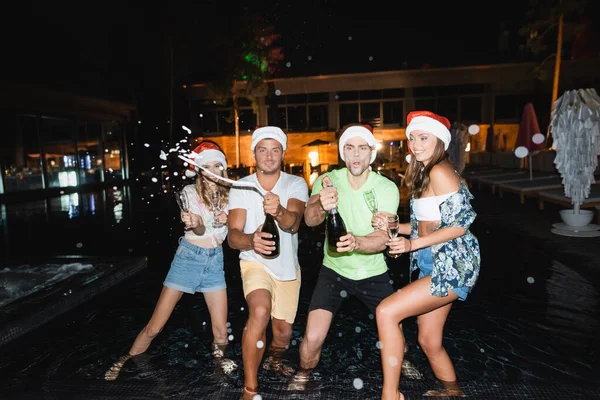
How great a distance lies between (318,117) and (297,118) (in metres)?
1.76

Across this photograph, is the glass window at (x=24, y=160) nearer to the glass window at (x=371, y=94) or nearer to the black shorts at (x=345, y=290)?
the black shorts at (x=345, y=290)

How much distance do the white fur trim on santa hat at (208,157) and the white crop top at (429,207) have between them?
6.08 feet

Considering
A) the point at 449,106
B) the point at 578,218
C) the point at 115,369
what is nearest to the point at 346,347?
the point at 115,369

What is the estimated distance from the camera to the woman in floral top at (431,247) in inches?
115

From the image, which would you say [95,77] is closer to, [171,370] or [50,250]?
[50,250]

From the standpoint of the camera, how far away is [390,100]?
114 feet

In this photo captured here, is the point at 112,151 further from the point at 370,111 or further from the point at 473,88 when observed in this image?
the point at 473,88

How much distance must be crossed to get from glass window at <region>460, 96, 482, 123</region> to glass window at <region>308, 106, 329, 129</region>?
10.6 meters

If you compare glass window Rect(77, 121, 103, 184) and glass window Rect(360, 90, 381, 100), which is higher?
glass window Rect(360, 90, 381, 100)

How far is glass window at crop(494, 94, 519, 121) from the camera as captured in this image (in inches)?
1299

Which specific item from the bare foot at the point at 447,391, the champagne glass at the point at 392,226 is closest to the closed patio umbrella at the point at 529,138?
the bare foot at the point at 447,391

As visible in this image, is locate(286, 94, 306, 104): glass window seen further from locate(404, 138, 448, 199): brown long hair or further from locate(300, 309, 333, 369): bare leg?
locate(404, 138, 448, 199): brown long hair

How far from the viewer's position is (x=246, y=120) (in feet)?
124

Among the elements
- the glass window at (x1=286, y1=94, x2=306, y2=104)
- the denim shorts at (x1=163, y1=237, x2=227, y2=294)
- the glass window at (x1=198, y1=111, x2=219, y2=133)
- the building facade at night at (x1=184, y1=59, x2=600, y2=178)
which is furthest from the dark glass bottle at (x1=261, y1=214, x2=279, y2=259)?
the glass window at (x1=198, y1=111, x2=219, y2=133)
